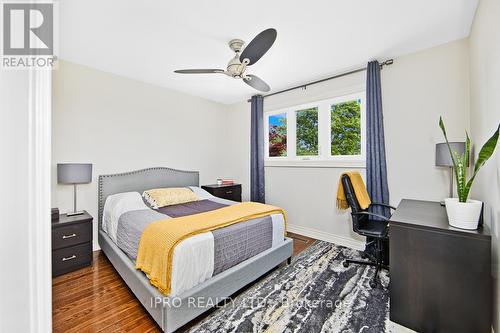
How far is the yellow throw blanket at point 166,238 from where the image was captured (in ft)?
5.42

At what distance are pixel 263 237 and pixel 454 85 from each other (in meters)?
2.69

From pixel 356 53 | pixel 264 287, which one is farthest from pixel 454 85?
pixel 264 287

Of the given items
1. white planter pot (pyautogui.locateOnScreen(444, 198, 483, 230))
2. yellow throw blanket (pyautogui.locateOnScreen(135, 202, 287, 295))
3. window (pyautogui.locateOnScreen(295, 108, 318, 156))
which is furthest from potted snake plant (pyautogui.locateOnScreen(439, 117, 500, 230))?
window (pyautogui.locateOnScreen(295, 108, 318, 156))

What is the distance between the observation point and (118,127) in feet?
11.0

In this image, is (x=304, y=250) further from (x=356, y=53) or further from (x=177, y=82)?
(x=177, y=82)

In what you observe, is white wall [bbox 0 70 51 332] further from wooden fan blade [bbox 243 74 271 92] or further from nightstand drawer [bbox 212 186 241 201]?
nightstand drawer [bbox 212 186 241 201]

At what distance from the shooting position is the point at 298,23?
7.04 ft

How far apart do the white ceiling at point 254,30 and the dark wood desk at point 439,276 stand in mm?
1848

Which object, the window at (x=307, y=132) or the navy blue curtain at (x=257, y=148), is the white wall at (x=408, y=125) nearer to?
the window at (x=307, y=132)

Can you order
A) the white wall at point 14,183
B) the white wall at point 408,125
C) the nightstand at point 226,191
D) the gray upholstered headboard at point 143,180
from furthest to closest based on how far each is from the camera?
1. the nightstand at point 226,191
2. the gray upholstered headboard at point 143,180
3. the white wall at point 408,125
4. the white wall at point 14,183

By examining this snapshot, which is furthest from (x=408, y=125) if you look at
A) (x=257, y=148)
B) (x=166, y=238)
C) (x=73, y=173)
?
(x=73, y=173)

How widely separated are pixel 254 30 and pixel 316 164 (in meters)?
2.18

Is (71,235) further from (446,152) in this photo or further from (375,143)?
(446,152)

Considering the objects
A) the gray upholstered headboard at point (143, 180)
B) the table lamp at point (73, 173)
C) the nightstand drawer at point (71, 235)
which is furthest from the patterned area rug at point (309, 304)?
the gray upholstered headboard at point (143, 180)
